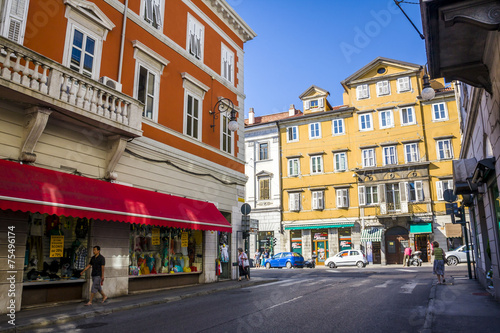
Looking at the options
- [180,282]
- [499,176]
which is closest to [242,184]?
[180,282]

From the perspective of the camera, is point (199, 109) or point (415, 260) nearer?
point (199, 109)

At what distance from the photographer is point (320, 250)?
127 ft

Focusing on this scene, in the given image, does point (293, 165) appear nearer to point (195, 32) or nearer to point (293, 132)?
point (293, 132)

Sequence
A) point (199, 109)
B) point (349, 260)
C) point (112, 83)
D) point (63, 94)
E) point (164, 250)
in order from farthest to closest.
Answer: point (349, 260) < point (199, 109) < point (164, 250) < point (112, 83) < point (63, 94)

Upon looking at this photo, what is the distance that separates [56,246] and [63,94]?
167 inches

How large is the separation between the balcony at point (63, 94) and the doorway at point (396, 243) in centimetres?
2959

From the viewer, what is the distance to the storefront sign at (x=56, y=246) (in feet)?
35.5

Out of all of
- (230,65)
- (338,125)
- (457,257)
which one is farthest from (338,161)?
(230,65)

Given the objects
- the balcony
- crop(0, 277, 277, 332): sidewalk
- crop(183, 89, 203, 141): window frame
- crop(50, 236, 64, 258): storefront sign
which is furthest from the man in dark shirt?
crop(183, 89, 203, 141): window frame

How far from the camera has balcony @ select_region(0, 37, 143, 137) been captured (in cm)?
921

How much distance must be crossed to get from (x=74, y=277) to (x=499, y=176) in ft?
38.0

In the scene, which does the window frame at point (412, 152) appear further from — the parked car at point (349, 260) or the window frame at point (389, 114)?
the parked car at point (349, 260)

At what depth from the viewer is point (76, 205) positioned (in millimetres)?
9844

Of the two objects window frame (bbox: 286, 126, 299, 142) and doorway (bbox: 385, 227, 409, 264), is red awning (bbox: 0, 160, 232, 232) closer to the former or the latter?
doorway (bbox: 385, 227, 409, 264)
